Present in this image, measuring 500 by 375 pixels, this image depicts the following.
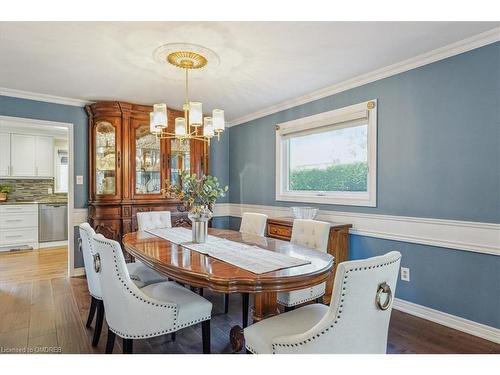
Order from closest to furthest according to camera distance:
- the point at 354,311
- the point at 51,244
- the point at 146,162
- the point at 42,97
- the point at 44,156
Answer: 1. the point at 354,311
2. the point at 42,97
3. the point at 146,162
4. the point at 51,244
5. the point at 44,156

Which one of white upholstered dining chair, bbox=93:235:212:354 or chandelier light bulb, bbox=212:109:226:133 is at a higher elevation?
chandelier light bulb, bbox=212:109:226:133

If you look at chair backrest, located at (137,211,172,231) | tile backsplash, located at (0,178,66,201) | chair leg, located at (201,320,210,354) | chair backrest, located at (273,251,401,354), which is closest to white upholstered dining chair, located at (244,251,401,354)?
chair backrest, located at (273,251,401,354)

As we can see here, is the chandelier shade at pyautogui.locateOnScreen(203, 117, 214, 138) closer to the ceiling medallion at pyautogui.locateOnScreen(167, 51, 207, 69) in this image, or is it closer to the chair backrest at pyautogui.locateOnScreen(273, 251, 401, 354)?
the ceiling medallion at pyautogui.locateOnScreen(167, 51, 207, 69)

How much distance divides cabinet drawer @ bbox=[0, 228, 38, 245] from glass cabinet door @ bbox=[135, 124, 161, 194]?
9.71 ft

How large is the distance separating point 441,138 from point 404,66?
29.5 inches

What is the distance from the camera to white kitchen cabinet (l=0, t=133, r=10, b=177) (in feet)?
18.2

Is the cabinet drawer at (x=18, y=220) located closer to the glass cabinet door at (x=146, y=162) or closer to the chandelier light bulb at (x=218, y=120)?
the glass cabinet door at (x=146, y=162)

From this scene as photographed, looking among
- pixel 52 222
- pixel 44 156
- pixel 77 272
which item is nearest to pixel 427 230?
pixel 77 272

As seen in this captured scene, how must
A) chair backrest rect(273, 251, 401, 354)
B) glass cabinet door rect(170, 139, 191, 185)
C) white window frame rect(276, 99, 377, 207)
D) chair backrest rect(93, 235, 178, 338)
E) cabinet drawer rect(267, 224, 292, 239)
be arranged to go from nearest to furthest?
1. chair backrest rect(273, 251, 401, 354)
2. chair backrest rect(93, 235, 178, 338)
3. white window frame rect(276, 99, 377, 207)
4. cabinet drawer rect(267, 224, 292, 239)
5. glass cabinet door rect(170, 139, 191, 185)

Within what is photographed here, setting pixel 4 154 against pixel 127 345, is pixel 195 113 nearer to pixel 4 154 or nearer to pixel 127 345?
pixel 127 345

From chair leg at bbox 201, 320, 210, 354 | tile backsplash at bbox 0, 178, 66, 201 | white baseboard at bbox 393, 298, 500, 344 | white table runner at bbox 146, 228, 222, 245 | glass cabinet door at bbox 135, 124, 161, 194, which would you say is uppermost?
glass cabinet door at bbox 135, 124, 161, 194

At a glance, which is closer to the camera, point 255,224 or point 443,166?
point 443,166

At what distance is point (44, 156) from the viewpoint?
5961mm
